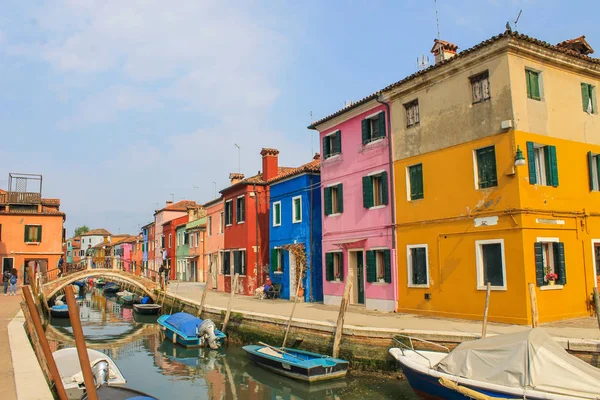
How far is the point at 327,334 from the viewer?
46.9 feet

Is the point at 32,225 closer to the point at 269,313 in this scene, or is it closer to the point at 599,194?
the point at 269,313

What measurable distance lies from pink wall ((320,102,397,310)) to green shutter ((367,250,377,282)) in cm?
21

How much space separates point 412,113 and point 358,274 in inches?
268

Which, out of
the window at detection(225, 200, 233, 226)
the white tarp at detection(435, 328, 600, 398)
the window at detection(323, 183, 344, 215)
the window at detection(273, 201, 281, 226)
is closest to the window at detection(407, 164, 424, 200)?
→ the window at detection(323, 183, 344, 215)

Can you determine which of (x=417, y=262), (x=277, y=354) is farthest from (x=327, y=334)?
(x=417, y=262)

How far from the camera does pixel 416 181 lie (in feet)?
54.7

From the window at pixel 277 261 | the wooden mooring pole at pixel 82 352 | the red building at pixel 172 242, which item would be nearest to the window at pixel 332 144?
the window at pixel 277 261

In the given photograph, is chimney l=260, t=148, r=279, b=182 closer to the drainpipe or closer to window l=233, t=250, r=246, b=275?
window l=233, t=250, r=246, b=275

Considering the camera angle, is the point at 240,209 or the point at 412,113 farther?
the point at 240,209

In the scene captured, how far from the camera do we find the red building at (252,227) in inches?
1051

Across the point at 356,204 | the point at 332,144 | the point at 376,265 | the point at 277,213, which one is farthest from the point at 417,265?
the point at 277,213

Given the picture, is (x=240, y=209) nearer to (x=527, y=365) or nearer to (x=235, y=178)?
(x=235, y=178)

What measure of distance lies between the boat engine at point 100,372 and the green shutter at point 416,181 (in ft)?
35.3

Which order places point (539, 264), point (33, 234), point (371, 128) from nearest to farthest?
point (539, 264) < point (371, 128) < point (33, 234)
